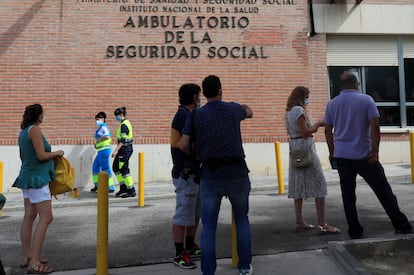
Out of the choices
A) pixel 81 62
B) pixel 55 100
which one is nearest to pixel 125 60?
pixel 81 62

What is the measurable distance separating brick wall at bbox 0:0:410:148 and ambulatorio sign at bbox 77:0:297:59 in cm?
3

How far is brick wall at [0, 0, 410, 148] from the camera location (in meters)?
10.2

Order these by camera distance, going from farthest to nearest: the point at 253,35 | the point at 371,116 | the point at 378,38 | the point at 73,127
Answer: the point at 378,38
the point at 253,35
the point at 73,127
the point at 371,116

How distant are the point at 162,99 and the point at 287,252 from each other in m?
7.09

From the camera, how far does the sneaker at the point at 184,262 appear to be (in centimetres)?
383

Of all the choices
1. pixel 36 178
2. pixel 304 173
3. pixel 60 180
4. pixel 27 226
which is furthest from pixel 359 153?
pixel 27 226

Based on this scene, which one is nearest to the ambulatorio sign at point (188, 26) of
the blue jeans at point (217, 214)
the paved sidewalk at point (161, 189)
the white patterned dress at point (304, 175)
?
Result: the paved sidewalk at point (161, 189)

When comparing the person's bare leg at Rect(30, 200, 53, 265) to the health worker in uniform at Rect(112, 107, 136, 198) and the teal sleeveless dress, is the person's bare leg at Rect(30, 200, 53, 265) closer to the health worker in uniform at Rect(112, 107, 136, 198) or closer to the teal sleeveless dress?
the teal sleeveless dress

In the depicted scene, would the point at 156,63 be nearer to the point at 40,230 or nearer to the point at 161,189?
the point at 161,189

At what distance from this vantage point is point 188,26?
10742mm

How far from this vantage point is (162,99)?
1060 centimetres

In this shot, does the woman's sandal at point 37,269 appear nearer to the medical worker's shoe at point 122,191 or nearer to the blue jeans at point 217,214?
the blue jeans at point 217,214

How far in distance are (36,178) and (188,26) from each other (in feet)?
25.5

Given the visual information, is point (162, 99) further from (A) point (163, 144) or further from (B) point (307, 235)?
(B) point (307, 235)
